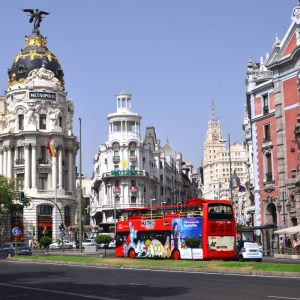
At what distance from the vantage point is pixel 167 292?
19469mm

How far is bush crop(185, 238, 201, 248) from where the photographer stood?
133ft

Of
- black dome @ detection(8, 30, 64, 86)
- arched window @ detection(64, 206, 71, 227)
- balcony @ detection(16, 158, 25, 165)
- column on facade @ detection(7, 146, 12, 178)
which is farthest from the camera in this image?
black dome @ detection(8, 30, 64, 86)

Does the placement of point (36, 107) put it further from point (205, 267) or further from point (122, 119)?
point (205, 267)

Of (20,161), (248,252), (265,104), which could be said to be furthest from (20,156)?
(248,252)

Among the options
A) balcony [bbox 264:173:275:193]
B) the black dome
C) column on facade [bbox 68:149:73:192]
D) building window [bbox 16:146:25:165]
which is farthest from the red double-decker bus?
the black dome

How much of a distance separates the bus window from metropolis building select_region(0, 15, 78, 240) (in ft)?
185

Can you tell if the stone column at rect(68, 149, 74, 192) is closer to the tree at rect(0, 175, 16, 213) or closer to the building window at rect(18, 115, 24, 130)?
the building window at rect(18, 115, 24, 130)

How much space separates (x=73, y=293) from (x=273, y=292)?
600 cm

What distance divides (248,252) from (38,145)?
205 ft

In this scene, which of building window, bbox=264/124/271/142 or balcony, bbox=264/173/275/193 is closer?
balcony, bbox=264/173/275/193

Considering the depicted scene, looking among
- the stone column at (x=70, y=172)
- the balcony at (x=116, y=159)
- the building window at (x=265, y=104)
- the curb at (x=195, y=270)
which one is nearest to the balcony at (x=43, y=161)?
the stone column at (x=70, y=172)

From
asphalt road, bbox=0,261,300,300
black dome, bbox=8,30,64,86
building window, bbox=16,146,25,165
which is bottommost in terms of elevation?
asphalt road, bbox=0,261,300,300

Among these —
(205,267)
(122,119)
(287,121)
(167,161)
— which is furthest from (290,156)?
(167,161)

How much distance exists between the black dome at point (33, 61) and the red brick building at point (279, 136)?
5138cm
